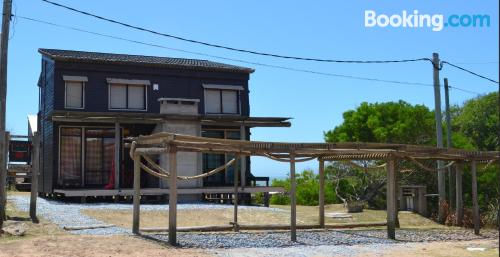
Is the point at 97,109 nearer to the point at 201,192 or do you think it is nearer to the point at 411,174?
the point at 201,192

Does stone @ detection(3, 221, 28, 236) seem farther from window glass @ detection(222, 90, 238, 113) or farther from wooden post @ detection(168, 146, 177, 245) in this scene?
window glass @ detection(222, 90, 238, 113)

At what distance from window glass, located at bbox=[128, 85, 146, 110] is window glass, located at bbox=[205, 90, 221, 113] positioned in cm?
295

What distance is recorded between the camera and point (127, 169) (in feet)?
86.1

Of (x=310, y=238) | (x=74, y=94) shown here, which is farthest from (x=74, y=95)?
(x=310, y=238)

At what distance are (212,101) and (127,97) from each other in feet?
12.7

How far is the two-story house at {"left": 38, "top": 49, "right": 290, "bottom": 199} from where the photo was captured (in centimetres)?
2456

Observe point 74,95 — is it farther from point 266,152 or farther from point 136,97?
point 266,152

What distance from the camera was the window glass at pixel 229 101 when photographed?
27984 millimetres

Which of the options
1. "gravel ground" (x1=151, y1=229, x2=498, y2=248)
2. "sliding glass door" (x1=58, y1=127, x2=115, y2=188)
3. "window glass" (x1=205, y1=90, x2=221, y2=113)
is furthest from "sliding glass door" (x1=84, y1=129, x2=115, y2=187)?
"gravel ground" (x1=151, y1=229, x2=498, y2=248)

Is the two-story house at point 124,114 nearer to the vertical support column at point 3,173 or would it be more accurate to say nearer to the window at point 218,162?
the window at point 218,162

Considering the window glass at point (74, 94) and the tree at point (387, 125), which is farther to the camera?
the tree at point (387, 125)

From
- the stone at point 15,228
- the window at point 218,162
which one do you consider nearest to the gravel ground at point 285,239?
the stone at point 15,228

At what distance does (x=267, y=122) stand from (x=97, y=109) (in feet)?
23.7

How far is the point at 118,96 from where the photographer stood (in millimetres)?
26359
